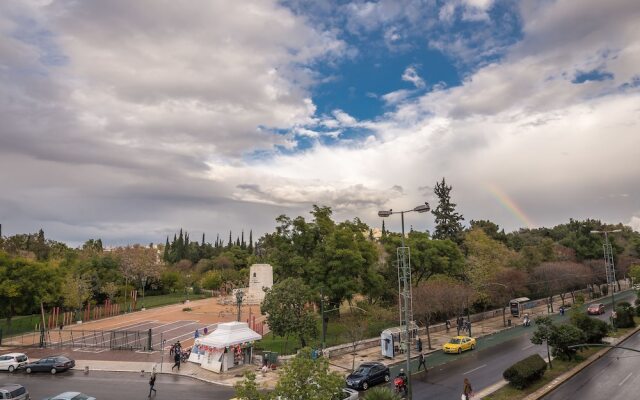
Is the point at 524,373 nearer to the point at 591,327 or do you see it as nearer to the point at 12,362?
the point at 591,327

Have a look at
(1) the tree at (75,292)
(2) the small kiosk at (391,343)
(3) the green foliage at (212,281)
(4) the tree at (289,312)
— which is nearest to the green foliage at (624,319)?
(2) the small kiosk at (391,343)

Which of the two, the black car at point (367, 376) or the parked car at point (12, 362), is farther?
Result: the parked car at point (12, 362)

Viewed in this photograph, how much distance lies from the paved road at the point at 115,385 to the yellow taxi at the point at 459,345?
19480 mm

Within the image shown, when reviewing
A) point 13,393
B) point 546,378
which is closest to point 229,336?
point 13,393

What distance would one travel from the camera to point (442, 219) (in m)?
73.2

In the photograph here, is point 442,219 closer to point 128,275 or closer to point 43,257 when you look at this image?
point 128,275

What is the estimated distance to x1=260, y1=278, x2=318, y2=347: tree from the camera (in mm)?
34562

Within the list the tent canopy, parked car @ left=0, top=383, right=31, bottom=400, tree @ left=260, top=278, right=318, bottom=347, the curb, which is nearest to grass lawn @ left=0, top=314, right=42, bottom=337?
parked car @ left=0, top=383, right=31, bottom=400

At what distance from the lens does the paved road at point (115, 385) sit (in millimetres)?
26572

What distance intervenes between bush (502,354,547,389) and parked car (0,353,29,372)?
123ft

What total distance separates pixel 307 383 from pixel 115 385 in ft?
71.1

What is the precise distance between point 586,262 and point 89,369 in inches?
3190

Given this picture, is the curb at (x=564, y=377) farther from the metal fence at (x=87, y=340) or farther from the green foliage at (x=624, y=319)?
the metal fence at (x=87, y=340)

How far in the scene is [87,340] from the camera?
Result: 152 ft
